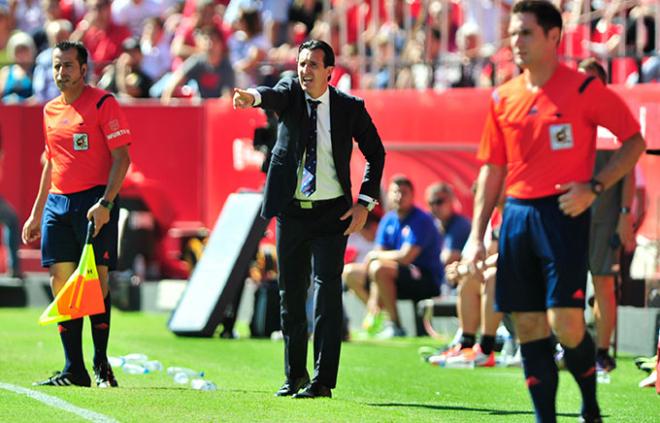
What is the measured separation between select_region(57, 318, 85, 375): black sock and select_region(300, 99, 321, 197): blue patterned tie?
176 cm

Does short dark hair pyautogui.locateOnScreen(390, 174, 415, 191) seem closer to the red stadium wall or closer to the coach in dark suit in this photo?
the red stadium wall

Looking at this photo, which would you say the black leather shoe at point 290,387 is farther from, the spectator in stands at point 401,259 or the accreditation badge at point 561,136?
the spectator in stands at point 401,259

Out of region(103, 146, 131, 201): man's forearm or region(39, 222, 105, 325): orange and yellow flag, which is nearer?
region(39, 222, 105, 325): orange and yellow flag

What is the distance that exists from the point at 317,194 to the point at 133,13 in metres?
13.9

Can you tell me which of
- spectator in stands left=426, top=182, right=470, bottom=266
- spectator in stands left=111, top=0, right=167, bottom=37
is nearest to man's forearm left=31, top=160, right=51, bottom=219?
spectator in stands left=426, top=182, right=470, bottom=266

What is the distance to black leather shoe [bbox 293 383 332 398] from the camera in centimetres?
961

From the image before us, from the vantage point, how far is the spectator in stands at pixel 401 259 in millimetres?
15991

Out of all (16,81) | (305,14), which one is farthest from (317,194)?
(16,81)

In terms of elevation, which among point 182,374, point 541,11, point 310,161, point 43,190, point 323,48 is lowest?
point 182,374

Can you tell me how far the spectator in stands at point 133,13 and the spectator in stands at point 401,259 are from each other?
25.1 ft

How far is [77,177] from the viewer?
33.9 feet

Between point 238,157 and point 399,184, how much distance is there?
11.2ft

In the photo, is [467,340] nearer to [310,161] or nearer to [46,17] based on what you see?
[310,161]

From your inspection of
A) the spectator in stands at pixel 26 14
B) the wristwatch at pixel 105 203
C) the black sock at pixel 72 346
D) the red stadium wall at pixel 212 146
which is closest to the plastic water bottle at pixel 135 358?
the black sock at pixel 72 346
